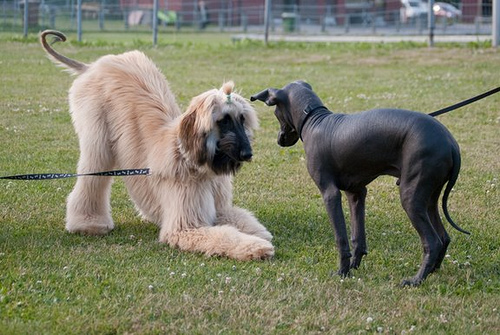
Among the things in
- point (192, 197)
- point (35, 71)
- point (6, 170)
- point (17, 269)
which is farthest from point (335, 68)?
point (17, 269)

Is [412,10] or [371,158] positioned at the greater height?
[412,10]

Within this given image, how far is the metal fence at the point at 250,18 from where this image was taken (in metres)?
23.5

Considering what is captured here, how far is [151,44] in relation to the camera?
20.3 meters

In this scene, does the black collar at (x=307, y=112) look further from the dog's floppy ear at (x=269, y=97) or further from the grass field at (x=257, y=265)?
the grass field at (x=257, y=265)

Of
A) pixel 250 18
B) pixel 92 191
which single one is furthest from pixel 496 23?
pixel 250 18

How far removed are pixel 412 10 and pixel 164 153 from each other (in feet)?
85.2

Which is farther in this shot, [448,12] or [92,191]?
[448,12]

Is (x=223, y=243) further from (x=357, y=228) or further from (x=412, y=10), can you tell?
(x=412, y=10)

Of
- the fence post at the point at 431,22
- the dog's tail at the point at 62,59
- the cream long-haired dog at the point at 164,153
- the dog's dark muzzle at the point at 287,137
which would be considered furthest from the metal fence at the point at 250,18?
the dog's dark muzzle at the point at 287,137

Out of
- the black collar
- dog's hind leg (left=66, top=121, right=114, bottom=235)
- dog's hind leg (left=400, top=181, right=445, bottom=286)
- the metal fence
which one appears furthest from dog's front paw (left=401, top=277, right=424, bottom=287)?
the metal fence

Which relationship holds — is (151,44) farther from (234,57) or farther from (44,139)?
(44,139)

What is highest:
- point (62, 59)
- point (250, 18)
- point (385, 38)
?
point (250, 18)

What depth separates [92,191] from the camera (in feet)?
21.0

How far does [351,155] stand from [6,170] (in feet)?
14.0
